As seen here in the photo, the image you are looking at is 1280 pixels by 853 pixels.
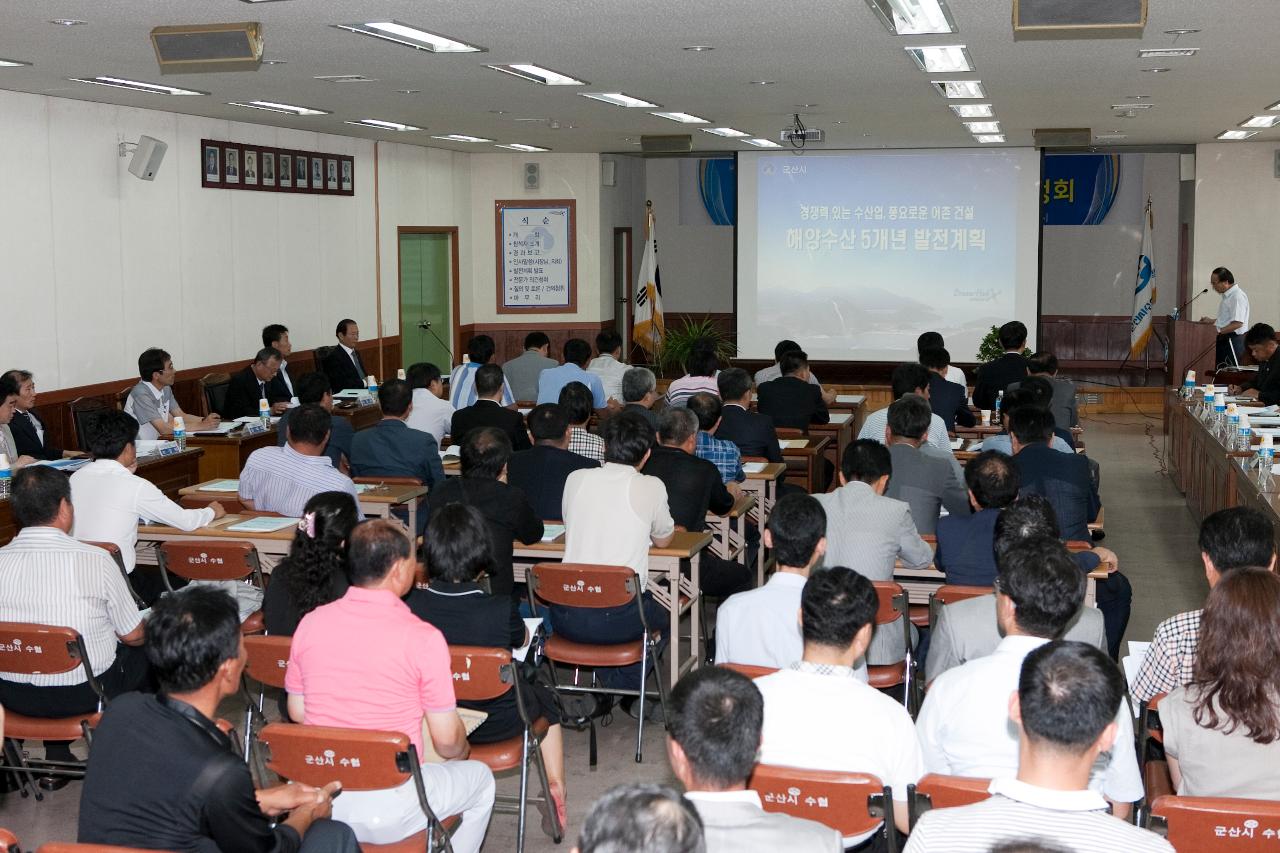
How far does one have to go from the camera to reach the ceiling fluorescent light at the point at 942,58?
7145mm

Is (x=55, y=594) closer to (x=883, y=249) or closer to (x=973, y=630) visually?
(x=973, y=630)

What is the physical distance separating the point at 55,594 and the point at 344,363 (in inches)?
264

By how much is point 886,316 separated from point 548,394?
23.7 ft

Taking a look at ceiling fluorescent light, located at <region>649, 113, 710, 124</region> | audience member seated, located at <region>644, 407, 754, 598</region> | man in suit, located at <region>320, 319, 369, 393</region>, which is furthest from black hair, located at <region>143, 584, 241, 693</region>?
ceiling fluorescent light, located at <region>649, 113, 710, 124</region>

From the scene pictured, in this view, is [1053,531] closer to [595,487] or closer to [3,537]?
[595,487]

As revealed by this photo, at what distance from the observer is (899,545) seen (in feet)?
16.1

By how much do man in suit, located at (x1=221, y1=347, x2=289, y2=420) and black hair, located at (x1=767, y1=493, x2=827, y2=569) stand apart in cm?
596

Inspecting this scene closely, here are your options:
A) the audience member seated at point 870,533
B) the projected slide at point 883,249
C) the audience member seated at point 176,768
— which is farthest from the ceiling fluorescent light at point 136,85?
the projected slide at point 883,249

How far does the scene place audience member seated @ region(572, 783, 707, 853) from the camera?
173cm

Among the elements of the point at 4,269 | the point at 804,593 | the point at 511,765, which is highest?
the point at 4,269

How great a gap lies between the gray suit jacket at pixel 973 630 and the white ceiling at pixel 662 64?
290 centimetres

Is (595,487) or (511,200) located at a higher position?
(511,200)

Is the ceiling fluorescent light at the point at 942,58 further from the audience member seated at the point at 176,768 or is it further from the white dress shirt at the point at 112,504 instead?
the audience member seated at the point at 176,768

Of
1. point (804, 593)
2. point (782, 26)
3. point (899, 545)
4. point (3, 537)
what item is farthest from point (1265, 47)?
point (3, 537)
